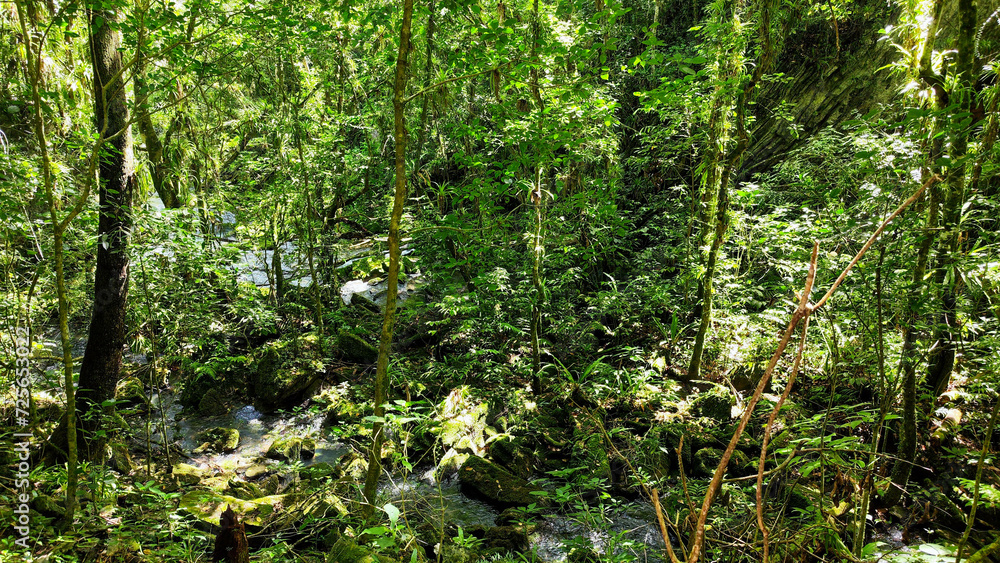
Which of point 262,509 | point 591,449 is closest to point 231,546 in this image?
point 262,509

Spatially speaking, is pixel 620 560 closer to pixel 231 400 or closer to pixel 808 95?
pixel 231 400

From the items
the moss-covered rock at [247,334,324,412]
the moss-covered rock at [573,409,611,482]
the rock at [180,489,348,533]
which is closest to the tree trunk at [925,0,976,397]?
the moss-covered rock at [573,409,611,482]

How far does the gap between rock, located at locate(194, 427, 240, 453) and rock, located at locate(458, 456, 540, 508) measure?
332 cm

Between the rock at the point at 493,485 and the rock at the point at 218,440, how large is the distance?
10.9 feet

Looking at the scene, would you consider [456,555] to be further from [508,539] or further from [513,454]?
[513,454]

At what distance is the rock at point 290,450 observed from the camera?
245 inches

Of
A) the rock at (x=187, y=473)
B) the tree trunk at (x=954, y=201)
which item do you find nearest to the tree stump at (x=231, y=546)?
the rock at (x=187, y=473)

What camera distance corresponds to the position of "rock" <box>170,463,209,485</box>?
507cm

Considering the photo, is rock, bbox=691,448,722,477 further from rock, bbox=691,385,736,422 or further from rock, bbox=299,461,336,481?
rock, bbox=299,461,336,481

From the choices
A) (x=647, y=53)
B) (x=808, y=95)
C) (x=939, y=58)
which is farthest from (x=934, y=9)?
(x=808, y=95)

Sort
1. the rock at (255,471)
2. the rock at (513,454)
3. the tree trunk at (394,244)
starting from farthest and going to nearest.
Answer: the rock at (513,454) < the rock at (255,471) < the tree trunk at (394,244)

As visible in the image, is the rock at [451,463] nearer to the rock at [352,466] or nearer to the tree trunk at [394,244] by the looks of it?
the rock at [352,466]

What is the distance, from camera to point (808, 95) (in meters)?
10.1

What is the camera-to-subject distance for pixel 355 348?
863 centimetres
